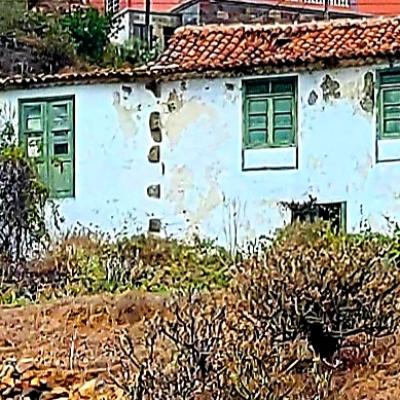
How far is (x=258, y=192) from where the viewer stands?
1495 centimetres

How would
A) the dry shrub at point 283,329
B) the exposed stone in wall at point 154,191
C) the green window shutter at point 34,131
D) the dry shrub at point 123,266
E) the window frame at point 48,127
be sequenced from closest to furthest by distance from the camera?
the dry shrub at point 283,329
the dry shrub at point 123,266
the exposed stone in wall at point 154,191
the window frame at point 48,127
the green window shutter at point 34,131

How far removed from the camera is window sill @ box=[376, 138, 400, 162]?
47.5 feet

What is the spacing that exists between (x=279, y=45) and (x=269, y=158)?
1.78 m

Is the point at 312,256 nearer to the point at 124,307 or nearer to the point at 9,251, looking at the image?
the point at 124,307

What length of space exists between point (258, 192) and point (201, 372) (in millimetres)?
8864

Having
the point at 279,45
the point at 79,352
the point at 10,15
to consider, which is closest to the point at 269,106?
the point at 279,45

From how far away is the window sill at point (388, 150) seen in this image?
47.5 ft

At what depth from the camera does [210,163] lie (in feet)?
50.1

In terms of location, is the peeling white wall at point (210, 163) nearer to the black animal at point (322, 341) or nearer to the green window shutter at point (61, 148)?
the green window shutter at point (61, 148)

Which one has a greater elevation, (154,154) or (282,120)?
(282,120)

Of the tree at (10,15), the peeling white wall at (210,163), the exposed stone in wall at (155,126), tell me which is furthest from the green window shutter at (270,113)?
the tree at (10,15)

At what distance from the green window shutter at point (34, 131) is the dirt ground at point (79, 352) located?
19.9 ft

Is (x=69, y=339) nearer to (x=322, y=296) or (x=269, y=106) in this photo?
(x=322, y=296)

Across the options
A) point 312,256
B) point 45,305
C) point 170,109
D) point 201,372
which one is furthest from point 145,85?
point 201,372
